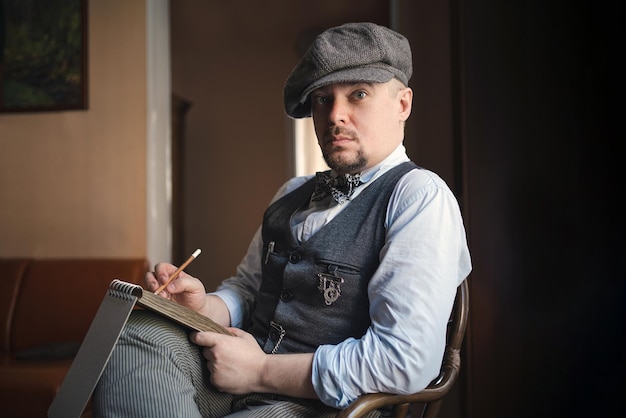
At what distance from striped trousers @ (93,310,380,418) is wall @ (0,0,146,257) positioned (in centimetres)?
212

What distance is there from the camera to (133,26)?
3148 millimetres

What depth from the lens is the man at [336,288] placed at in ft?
3.43

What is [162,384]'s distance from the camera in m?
1.01

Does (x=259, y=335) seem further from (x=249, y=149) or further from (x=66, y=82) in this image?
(x=249, y=149)

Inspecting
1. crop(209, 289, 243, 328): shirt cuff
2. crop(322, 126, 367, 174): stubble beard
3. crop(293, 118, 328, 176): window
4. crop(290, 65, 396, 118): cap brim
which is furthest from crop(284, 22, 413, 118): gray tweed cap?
crop(293, 118, 328, 176): window

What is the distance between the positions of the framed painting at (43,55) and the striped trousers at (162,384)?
2485 millimetres

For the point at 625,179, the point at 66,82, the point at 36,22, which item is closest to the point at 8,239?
the point at 66,82

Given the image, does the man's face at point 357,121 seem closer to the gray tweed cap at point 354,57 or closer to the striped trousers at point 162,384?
the gray tweed cap at point 354,57

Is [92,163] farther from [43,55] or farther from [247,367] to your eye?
[247,367]

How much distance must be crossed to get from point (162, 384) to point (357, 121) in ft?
2.29

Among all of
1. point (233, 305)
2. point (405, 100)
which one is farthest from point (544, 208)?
point (233, 305)

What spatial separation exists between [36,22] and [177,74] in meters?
2.02

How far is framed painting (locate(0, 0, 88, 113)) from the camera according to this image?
3.20m

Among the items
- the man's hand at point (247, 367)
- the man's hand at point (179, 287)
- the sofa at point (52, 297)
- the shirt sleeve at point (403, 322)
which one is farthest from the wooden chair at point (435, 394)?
the sofa at point (52, 297)
